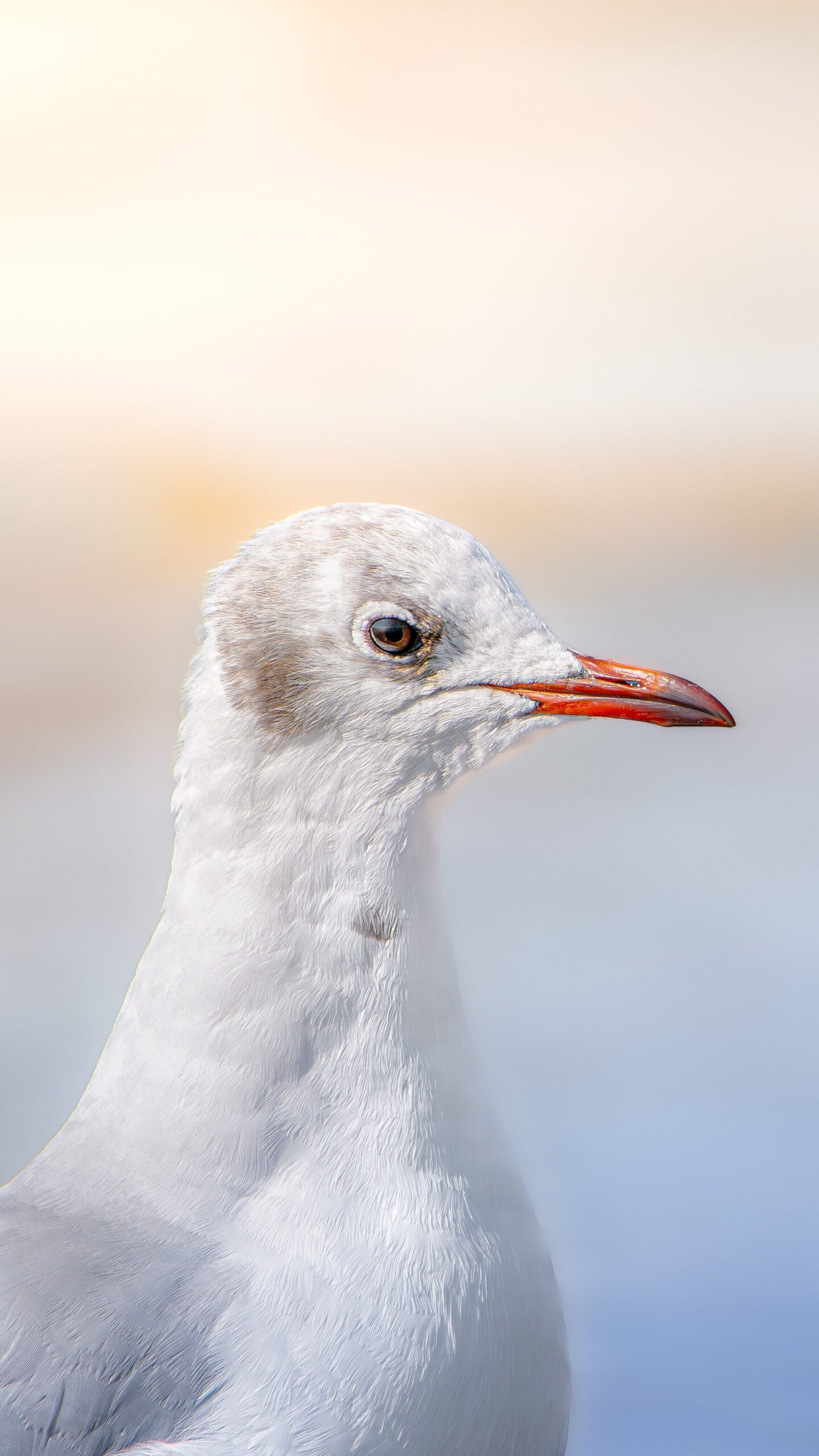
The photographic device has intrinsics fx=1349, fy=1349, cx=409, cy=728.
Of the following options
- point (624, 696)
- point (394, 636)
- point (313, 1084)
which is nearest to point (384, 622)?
point (394, 636)

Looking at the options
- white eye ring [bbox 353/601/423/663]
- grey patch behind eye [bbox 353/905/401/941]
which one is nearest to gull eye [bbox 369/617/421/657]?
white eye ring [bbox 353/601/423/663]

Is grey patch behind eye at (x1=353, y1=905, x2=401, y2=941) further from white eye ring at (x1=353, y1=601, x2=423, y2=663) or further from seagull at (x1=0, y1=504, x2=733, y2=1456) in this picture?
white eye ring at (x1=353, y1=601, x2=423, y2=663)

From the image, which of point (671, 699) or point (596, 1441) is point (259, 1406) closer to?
point (671, 699)

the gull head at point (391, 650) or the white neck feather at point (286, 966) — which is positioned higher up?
the gull head at point (391, 650)

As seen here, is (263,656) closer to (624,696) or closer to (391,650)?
(391,650)

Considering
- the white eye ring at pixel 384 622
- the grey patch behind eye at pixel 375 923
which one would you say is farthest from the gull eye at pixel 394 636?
the grey patch behind eye at pixel 375 923

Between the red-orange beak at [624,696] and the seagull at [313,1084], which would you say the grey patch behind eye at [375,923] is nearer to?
the seagull at [313,1084]
